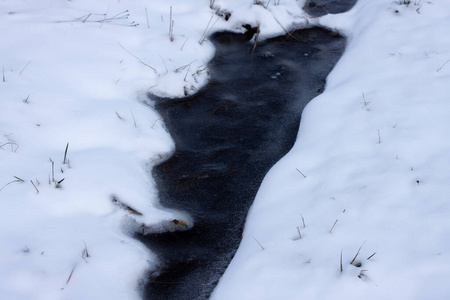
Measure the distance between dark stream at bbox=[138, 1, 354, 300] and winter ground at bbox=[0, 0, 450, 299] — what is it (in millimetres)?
117

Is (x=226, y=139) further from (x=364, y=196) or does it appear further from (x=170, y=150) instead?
(x=364, y=196)

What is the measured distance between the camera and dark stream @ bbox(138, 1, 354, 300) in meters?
2.28

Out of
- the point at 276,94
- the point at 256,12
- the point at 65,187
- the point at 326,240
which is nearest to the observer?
the point at 326,240

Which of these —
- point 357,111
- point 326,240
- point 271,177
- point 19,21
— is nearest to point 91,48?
point 19,21

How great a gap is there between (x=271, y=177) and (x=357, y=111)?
0.83m

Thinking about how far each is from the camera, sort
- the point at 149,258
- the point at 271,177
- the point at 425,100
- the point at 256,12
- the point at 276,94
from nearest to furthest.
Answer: the point at 149,258 → the point at 271,177 → the point at 425,100 → the point at 276,94 → the point at 256,12

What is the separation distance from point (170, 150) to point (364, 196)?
1.41m

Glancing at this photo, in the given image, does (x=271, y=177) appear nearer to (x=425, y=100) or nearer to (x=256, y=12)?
(x=425, y=100)

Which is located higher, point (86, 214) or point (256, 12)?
point (256, 12)

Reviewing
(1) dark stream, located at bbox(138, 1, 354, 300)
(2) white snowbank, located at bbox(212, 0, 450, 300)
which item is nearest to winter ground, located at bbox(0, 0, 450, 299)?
(2) white snowbank, located at bbox(212, 0, 450, 300)

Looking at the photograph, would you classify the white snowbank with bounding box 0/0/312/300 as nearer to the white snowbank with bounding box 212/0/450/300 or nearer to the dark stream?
the dark stream

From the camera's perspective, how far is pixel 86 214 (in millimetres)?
2299

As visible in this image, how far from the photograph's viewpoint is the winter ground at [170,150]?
1.91 meters

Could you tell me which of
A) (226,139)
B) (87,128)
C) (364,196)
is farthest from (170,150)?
(364,196)
